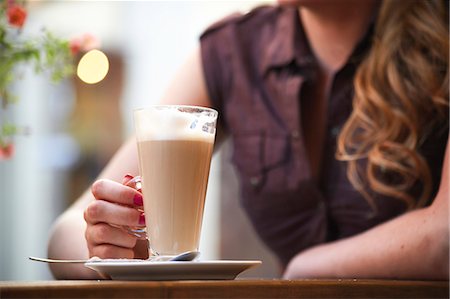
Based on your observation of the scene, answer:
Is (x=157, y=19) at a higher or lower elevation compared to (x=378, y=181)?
higher

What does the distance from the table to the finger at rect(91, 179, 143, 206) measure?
0.21 meters

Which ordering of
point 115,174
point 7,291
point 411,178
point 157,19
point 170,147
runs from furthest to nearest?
point 157,19 < point 411,178 < point 115,174 < point 170,147 < point 7,291

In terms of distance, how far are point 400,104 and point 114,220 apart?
2.66ft

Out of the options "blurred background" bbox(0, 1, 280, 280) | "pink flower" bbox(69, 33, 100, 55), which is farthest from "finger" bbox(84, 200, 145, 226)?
"blurred background" bbox(0, 1, 280, 280)

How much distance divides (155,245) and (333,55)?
94cm

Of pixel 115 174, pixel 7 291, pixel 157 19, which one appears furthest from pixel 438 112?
pixel 157 19

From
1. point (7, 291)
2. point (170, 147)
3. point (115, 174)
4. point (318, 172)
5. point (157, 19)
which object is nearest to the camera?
point (7, 291)

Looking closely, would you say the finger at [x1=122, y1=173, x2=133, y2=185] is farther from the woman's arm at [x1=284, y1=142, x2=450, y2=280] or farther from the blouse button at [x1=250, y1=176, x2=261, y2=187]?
the blouse button at [x1=250, y1=176, x2=261, y2=187]

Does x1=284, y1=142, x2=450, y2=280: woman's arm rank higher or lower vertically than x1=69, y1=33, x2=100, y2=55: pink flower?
lower

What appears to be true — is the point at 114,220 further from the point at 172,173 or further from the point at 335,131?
the point at 335,131

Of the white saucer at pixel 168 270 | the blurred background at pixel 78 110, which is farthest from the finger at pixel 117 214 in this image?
the blurred background at pixel 78 110

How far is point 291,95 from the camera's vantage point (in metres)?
1.81

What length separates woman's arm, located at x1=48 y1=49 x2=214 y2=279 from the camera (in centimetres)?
111

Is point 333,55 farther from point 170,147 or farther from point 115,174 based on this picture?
point 170,147
